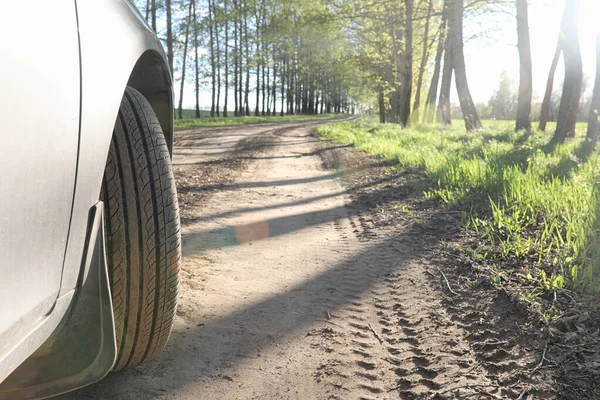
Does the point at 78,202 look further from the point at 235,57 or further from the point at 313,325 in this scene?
the point at 235,57

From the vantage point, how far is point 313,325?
104 inches

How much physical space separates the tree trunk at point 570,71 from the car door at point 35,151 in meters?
12.1

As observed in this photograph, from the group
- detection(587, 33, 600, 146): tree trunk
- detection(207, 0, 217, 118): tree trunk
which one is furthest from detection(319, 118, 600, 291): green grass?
detection(207, 0, 217, 118): tree trunk

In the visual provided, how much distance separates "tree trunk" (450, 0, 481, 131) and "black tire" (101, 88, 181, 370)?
573 inches

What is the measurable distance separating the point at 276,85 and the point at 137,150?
45.7 m

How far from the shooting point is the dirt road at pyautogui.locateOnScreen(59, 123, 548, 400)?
2.06m

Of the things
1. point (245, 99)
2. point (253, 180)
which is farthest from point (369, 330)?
point (245, 99)

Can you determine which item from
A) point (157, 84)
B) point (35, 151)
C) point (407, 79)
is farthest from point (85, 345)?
point (407, 79)

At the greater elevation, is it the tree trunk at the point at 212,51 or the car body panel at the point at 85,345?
Result: the tree trunk at the point at 212,51

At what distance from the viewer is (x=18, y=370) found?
1463 mm

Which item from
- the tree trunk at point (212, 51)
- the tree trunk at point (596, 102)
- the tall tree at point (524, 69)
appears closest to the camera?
the tree trunk at point (596, 102)

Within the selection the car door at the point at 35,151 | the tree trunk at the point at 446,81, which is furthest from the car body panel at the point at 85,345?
the tree trunk at the point at 446,81

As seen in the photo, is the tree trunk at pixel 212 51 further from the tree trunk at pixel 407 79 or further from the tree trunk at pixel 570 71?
the tree trunk at pixel 570 71

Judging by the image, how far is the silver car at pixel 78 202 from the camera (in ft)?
3.31
